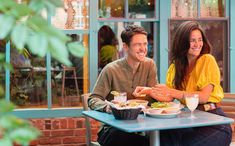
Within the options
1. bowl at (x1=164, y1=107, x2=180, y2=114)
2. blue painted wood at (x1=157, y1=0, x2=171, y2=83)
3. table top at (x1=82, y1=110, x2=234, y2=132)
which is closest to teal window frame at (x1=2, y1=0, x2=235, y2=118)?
blue painted wood at (x1=157, y1=0, x2=171, y2=83)

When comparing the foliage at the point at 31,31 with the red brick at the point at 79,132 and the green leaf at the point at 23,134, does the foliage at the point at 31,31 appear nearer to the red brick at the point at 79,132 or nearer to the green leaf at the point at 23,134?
the green leaf at the point at 23,134

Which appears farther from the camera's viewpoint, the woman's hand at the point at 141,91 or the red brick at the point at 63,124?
the red brick at the point at 63,124

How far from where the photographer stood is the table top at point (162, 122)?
2.51 meters

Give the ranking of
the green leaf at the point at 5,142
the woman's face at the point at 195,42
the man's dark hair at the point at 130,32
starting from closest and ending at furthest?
the green leaf at the point at 5,142 < the woman's face at the point at 195,42 < the man's dark hair at the point at 130,32

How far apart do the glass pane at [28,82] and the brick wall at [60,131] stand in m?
0.19

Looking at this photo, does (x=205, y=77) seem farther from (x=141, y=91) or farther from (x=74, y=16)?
(x=74, y=16)

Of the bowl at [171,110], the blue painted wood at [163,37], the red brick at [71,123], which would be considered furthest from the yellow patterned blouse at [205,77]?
the red brick at [71,123]

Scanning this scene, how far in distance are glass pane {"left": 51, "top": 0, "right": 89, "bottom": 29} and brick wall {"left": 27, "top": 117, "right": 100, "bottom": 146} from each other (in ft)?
2.95

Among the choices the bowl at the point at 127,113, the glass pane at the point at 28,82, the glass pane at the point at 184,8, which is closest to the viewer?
the bowl at the point at 127,113

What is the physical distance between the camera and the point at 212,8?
4.82 meters

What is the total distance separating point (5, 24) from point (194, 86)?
248 cm

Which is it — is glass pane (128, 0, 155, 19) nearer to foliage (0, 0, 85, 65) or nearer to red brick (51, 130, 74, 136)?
red brick (51, 130, 74, 136)

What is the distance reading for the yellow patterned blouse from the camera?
3.04 meters

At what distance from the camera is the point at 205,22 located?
4.80m
